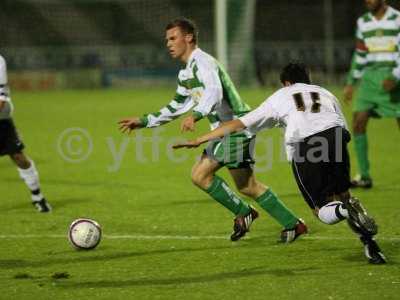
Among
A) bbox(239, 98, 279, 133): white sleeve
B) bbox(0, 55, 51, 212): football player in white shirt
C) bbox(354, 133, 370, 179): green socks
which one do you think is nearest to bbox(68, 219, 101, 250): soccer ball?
bbox(239, 98, 279, 133): white sleeve

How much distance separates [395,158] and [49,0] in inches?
859

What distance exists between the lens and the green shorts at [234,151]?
24.5 ft

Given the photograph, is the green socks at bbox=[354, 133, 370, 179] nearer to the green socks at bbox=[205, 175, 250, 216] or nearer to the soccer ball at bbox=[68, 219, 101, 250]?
the green socks at bbox=[205, 175, 250, 216]

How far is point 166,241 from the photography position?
775cm

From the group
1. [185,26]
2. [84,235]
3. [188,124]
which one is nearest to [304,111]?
[188,124]

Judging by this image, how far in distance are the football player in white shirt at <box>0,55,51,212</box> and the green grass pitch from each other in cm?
25

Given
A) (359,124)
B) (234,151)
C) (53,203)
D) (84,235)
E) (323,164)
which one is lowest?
(53,203)

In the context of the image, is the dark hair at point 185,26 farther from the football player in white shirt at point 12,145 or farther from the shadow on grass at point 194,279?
the shadow on grass at point 194,279

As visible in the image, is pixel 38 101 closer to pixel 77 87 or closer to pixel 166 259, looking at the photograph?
pixel 77 87

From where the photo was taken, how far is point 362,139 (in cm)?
1089

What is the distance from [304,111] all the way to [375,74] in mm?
4586

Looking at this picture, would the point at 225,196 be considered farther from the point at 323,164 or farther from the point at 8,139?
the point at 8,139

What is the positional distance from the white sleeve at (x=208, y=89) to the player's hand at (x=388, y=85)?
3.91 metres

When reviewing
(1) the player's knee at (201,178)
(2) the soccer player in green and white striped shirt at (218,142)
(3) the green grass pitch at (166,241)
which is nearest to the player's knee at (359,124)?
(3) the green grass pitch at (166,241)
